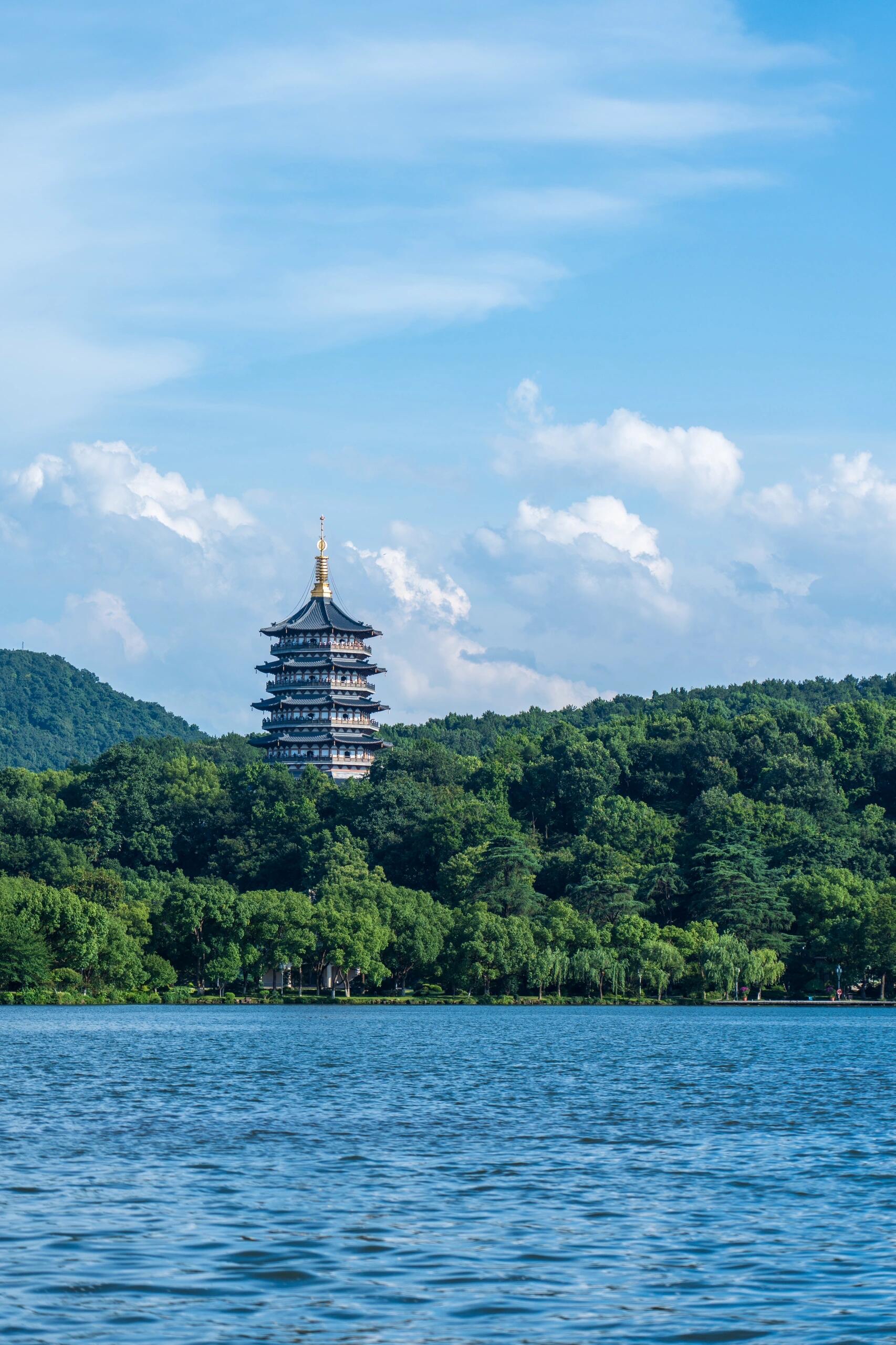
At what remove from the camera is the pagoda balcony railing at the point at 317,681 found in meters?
126

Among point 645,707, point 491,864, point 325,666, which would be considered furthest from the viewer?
point 645,707

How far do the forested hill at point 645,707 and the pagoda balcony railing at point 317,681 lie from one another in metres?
22.3

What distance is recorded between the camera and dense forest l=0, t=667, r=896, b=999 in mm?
80062

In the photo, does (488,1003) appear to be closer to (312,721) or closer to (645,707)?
(312,721)

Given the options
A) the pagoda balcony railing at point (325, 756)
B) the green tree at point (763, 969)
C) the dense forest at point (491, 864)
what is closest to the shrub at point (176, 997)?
the dense forest at point (491, 864)

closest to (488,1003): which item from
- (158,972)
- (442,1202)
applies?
(158,972)

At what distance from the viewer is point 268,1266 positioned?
16.9m

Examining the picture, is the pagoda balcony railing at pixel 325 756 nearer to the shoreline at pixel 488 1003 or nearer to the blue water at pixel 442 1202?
the shoreline at pixel 488 1003

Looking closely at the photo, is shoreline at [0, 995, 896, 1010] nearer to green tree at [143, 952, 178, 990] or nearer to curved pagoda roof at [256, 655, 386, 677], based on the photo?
green tree at [143, 952, 178, 990]

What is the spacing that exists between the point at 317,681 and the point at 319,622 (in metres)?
4.60

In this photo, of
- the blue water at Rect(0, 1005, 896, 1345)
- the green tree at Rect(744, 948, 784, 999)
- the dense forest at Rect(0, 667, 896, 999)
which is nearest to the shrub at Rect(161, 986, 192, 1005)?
the dense forest at Rect(0, 667, 896, 999)

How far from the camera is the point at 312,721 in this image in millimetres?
126875

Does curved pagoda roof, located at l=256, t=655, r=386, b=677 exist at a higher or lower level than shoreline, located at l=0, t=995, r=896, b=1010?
higher

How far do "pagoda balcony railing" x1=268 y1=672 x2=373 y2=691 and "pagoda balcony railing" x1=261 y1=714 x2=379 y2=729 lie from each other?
7.76 feet
